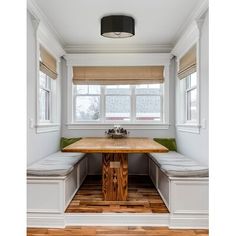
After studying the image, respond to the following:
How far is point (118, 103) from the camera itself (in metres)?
5.20

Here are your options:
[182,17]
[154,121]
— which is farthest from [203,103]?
[154,121]

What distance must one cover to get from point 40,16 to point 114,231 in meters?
2.79

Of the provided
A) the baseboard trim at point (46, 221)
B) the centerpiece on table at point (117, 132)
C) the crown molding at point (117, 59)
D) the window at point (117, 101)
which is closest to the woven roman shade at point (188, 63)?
the crown molding at point (117, 59)

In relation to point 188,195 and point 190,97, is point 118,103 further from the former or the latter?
point 188,195

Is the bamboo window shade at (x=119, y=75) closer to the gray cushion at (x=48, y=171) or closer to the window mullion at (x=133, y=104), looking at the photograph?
the window mullion at (x=133, y=104)

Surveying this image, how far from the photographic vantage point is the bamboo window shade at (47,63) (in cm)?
385

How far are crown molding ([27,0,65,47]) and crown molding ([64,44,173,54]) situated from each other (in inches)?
20.0

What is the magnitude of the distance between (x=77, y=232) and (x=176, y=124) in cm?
286

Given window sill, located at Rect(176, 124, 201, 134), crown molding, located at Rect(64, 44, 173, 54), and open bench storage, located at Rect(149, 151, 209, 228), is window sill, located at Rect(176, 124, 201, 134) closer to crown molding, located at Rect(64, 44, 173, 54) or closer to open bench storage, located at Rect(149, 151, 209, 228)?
open bench storage, located at Rect(149, 151, 209, 228)

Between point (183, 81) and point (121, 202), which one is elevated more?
point (183, 81)

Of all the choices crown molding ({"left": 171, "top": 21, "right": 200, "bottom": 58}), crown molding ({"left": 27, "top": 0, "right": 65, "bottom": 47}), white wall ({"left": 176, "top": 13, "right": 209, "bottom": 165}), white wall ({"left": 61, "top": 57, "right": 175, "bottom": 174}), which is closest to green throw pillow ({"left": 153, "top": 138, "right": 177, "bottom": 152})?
white wall ({"left": 61, "top": 57, "right": 175, "bottom": 174})

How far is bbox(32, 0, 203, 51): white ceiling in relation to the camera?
3238mm

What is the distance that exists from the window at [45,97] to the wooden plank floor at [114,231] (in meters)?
1.90

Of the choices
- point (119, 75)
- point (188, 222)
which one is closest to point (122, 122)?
point (119, 75)
